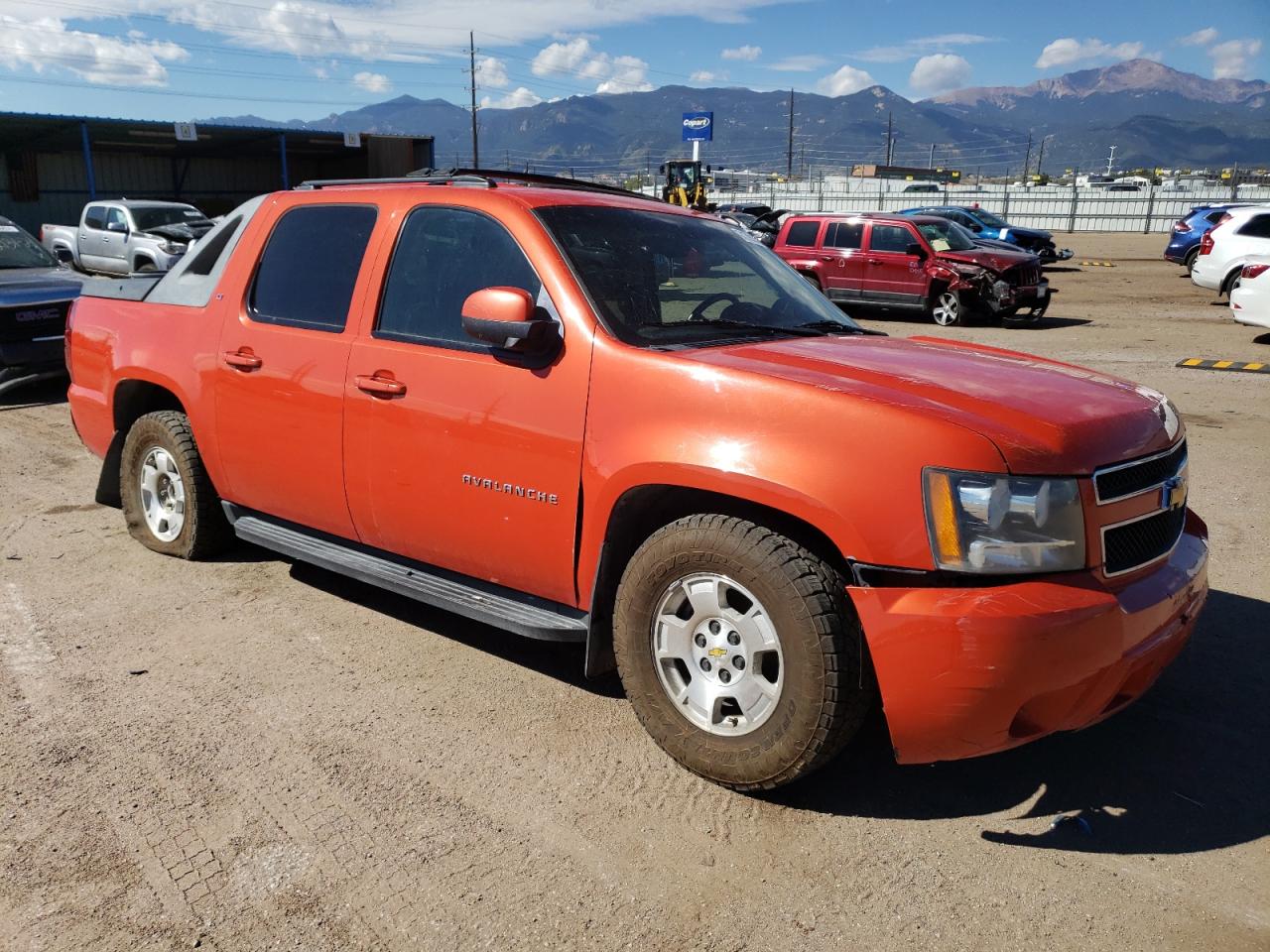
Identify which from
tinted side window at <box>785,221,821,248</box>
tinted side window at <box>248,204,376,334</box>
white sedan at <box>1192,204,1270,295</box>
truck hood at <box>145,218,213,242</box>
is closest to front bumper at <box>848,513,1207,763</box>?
tinted side window at <box>248,204,376,334</box>

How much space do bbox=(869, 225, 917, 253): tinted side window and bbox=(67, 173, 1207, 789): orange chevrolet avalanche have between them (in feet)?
43.7

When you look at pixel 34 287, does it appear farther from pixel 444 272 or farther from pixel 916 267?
pixel 916 267

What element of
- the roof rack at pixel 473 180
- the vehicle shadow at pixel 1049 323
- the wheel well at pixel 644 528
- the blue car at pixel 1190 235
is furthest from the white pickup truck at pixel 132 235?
the blue car at pixel 1190 235

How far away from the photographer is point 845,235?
1755 cm

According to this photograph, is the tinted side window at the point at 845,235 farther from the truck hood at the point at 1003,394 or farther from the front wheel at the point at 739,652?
the front wheel at the point at 739,652

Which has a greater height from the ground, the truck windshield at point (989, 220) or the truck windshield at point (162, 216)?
the truck windshield at point (989, 220)

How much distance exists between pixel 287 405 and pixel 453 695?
1.41m

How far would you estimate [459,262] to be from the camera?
3.69 metres

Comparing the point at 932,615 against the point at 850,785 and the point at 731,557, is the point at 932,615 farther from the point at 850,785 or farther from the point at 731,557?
the point at 850,785

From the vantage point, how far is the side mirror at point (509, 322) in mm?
3150

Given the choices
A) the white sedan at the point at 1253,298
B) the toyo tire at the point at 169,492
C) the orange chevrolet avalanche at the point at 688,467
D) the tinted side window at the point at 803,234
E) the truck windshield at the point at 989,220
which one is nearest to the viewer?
the orange chevrolet avalanche at the point at 688,467

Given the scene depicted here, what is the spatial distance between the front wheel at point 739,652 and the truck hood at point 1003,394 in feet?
1.66

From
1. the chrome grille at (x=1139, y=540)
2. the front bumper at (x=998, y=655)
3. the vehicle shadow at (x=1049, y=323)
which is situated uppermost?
the chrome grille at (x=1139, y=540)

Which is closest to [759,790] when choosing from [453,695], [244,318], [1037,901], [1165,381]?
[1037,901]
